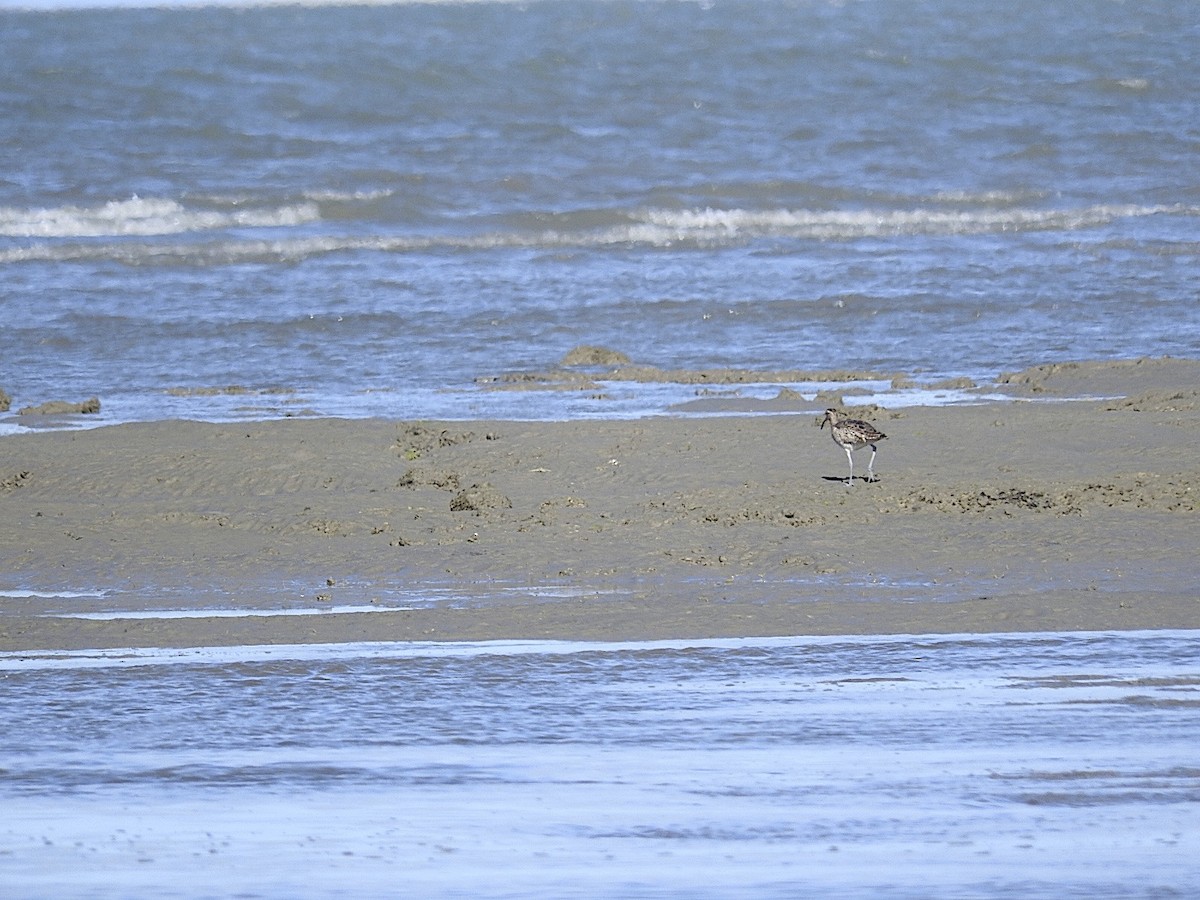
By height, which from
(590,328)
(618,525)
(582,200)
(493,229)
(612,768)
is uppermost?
(582,200)

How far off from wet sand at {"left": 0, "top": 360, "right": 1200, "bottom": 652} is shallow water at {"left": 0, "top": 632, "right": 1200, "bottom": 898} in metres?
0.46

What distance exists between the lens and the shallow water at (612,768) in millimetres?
4320

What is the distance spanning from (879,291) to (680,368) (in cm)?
402

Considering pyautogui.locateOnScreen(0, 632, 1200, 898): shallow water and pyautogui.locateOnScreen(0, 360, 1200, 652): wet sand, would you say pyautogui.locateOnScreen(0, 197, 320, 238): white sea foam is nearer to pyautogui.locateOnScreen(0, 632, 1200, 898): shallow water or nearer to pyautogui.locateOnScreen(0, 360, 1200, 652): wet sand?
pyautogui.locateOnScreen(0, 360, 1200, 652): wet sand

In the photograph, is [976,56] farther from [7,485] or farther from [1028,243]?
[7,485]

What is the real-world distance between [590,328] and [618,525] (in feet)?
28.8

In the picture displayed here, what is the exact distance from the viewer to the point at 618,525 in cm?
901

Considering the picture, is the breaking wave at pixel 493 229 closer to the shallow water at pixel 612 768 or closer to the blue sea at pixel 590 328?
the blue sea at pixel 590 328

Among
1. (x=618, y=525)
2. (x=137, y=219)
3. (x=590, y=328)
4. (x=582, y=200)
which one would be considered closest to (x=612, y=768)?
(x=618, y=525)

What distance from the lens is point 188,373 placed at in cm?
1577

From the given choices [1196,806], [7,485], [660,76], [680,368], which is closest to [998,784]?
[1196,806]

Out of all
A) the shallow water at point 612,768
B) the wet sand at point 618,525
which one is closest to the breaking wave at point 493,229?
the wet sand at point 618,525

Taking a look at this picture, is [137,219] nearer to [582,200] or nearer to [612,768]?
[582,200]

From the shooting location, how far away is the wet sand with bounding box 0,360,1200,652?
288 inches
